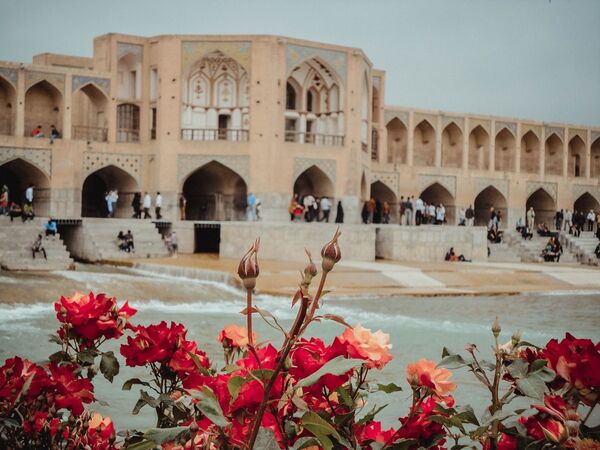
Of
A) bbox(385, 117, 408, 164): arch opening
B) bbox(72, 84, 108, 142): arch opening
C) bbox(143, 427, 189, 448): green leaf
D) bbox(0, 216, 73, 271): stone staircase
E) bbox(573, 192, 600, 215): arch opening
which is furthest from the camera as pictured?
bbox(573, 192, 600, 215): arch opening

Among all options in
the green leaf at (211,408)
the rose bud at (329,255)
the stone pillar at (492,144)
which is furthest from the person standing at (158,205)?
the rose bud at (329,255)

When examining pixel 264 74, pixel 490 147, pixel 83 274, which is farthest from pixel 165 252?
pixel 490 147

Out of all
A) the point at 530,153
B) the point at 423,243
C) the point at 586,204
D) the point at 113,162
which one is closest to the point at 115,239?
the point at 113,162

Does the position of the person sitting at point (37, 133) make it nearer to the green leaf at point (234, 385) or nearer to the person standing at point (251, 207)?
the person standing at point (251, 207)

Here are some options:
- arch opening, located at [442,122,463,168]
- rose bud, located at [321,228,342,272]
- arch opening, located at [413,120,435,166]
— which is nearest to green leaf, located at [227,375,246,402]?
rose bud, located at [321,228,342,272]

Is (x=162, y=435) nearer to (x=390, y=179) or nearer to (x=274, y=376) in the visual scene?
(x=274, y=376)

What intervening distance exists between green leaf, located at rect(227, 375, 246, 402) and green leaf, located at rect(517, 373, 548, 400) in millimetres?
634

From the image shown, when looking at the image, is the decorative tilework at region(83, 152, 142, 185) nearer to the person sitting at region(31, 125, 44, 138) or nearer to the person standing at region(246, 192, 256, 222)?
the person sitting at region(31, 125, 44, 138)

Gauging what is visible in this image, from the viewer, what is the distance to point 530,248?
24.4m

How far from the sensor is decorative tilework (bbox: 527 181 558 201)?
31875mm

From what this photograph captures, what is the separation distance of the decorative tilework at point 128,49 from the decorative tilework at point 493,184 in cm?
1411

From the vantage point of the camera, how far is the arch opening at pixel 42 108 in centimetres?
2394

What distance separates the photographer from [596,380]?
5.13ft

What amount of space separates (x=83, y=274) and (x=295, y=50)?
11.4 meters
